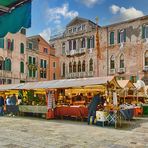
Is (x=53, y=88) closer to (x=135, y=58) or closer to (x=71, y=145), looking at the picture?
(x=71, y=145)

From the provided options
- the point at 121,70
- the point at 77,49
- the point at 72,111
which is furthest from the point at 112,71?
the point at 72,111

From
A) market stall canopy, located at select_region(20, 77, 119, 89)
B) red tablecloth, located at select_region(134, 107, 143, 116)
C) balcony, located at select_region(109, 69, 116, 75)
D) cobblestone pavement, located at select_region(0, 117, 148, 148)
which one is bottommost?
cobblestone pavement, located at select_region(0, 117, 148, 148)

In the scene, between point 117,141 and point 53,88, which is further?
point 53,88

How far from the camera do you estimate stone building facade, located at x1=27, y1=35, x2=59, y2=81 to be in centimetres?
3684

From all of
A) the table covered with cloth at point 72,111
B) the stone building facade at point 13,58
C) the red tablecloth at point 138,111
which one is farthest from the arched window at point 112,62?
the table covered with cloth at point 72,111

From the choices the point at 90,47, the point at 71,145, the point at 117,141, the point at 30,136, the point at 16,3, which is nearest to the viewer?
the point at 16,3

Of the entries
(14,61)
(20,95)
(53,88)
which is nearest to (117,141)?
(53,88)

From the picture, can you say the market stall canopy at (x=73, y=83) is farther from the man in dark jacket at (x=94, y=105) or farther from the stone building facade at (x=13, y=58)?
the stone building facade at (x=13, y=58)

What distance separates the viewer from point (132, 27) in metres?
31.4

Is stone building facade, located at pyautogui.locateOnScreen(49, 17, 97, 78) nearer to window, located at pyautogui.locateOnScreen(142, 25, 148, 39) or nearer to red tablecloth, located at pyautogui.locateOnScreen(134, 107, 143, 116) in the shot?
window, located at pyautogui.locateOnScreen(142, 25, 148, 39)

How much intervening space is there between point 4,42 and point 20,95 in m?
13.0

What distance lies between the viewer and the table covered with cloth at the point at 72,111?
49.4 ft

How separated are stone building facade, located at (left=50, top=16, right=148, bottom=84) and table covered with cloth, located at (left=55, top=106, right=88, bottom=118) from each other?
53.3ft

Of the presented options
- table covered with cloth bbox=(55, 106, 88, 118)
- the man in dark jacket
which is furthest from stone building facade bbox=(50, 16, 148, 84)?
the man in dark jacket
